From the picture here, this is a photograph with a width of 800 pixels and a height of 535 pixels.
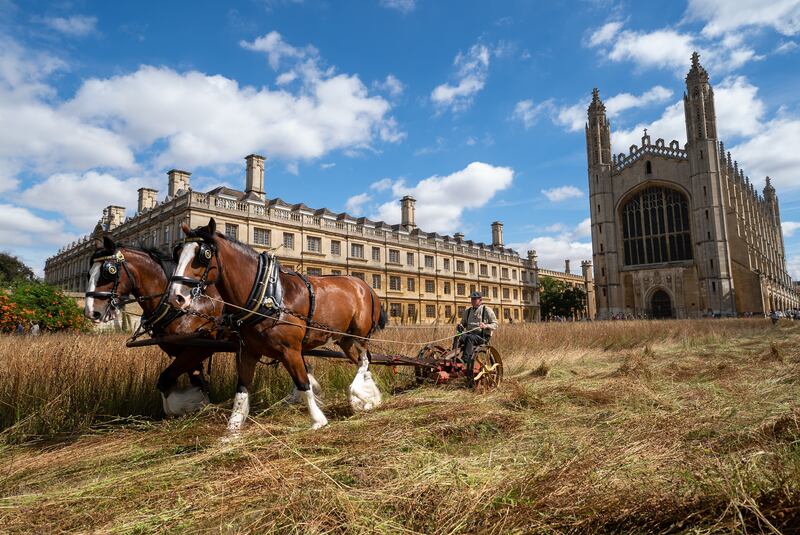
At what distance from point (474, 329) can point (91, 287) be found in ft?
15.1

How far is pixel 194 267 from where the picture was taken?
153 inches

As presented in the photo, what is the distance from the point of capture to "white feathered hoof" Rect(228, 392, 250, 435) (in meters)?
3.71

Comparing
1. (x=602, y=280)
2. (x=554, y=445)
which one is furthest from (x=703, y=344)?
(x=602, y=280)

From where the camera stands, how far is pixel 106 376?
4824 millimetres

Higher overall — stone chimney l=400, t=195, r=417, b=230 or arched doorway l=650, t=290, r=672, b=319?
stone chimney l=400, t=195, r=417, b=230

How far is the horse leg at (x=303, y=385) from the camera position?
4.03m

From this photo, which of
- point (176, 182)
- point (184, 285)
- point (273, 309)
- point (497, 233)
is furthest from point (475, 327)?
point (497, 233)

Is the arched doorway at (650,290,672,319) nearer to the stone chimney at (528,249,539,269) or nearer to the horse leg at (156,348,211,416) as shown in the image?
the stone chimney at (528,249,539,269)

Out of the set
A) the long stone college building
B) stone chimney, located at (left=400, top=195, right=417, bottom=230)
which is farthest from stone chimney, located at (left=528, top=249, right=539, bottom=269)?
stone chimney, located at (left=400, top=195, right=417, bottom=230)

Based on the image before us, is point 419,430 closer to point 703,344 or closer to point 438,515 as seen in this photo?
point 438,515

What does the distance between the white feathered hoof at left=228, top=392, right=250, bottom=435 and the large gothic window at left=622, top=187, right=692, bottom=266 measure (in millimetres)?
57340

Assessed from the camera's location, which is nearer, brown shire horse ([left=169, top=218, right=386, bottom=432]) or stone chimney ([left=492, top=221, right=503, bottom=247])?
brown shire horse ([left=169, top=218, right=386, bottom=432])

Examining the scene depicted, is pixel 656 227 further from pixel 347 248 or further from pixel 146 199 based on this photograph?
pixel 146 199

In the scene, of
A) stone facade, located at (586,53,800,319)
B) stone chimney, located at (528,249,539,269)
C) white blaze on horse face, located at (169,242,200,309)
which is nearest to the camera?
white blaze on horse face, located at (169,242,200,309)
